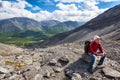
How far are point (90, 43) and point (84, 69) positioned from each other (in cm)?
255

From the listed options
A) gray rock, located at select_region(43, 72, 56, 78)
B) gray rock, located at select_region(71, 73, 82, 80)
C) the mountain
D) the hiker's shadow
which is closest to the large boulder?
the hiker's shadow

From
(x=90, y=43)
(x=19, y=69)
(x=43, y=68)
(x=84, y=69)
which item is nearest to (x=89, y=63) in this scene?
(x=84, y=69)

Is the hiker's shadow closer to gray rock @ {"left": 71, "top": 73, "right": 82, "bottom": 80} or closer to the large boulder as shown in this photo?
gray rock @ {"left": 71, "top": 73, "right": 82, "bottom": 80}

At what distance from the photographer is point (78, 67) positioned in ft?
66.5

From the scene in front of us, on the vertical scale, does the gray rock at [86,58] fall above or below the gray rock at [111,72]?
above

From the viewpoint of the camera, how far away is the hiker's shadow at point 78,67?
19.5m

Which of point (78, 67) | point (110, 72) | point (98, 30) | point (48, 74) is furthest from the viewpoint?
point (98, 30)

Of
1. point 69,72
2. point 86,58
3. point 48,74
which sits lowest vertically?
point 48,74

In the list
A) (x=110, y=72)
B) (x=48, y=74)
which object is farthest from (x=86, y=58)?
(x=48, y=74)

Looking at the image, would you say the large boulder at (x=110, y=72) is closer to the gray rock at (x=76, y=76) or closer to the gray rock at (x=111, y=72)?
the gray rock at (x=111, y=72)

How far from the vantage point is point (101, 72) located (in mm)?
18844

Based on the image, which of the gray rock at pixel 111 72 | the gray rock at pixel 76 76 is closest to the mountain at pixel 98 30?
the gray rock at pixel 111 72

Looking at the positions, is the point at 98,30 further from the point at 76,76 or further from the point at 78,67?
the point at 76,76

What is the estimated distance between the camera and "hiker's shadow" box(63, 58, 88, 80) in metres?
19.5
